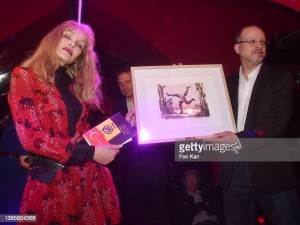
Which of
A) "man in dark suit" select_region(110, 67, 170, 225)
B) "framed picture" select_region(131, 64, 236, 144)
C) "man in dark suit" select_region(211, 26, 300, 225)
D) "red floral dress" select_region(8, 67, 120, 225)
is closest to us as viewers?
"red floral dress" select_region(8, 67, 120, 225)

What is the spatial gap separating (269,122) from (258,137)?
139 millimetres

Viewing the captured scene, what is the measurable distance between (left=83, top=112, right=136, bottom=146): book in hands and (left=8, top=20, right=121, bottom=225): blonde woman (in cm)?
7

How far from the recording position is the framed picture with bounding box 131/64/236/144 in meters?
2.31

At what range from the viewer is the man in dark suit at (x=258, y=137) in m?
2.19

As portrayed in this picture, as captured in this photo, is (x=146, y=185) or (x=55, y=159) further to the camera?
(x=146, y=185)

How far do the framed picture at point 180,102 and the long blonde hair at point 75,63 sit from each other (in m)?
0.34

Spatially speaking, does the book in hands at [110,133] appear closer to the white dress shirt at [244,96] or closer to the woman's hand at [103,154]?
the woman's hand at [103,154]

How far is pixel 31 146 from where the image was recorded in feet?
5.29

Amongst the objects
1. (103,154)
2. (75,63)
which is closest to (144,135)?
(103,154)

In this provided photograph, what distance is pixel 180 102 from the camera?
2432 millimetres

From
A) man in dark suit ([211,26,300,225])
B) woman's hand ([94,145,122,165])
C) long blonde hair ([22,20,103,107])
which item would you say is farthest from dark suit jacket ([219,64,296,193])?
long blonde hair ([22,20,103,107])

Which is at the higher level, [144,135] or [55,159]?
[144,135]

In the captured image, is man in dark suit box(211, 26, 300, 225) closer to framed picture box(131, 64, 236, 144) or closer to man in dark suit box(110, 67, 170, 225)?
framed picture box(131, 64, 236, 144)

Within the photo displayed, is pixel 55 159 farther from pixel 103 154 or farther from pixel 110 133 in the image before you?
pixel 110 133
